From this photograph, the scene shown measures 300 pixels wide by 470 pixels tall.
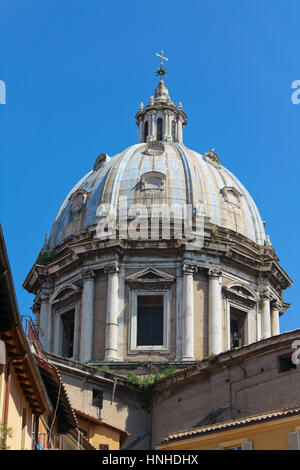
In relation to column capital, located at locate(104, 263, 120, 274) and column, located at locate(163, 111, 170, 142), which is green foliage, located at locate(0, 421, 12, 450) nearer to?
column capital, located at locate(104, 263, 120, 274)

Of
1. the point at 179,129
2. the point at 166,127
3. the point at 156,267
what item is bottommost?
the point at 156,267

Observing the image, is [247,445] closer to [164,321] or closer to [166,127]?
[164,321]

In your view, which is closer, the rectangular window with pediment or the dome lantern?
the rectangular window with pediment

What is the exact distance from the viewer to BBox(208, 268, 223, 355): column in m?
48.9

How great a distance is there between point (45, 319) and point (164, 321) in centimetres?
665

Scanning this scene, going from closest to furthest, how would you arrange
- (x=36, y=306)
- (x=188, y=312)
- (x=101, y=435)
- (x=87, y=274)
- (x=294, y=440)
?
(x=294, y=440), (x=101, y=435), (x=188, y=312), (x=87, y=274), (x=36, y=306)

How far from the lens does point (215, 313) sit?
49.7m

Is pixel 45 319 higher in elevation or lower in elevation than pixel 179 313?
higher

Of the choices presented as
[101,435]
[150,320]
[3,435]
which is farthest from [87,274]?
[3,435]

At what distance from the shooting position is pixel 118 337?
4888cm

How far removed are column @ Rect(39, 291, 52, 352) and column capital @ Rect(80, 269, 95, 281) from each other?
10.2 feet

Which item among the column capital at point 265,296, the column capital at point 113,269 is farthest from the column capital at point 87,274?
the column capital at point 265,296

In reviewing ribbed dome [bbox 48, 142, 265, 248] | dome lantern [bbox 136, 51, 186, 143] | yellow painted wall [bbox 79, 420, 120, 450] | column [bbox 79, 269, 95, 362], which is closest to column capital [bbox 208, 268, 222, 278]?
ribbed dome [bbox 48, 142, 265, 248]
